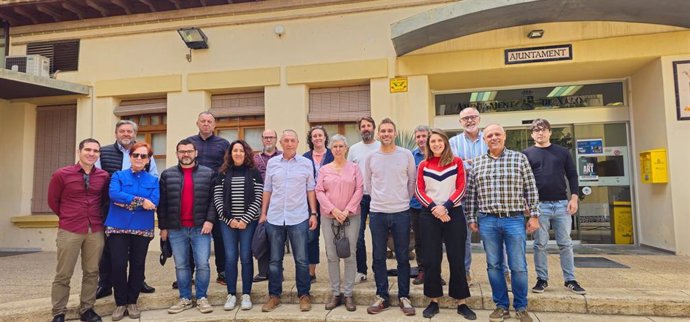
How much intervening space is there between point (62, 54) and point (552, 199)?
9537mm

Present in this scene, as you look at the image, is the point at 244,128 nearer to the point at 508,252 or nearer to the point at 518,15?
the point at 518,15

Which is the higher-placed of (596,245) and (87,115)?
(87,115)

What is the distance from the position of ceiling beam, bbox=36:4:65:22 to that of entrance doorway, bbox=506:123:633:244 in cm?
1005

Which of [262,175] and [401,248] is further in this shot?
[262,175]

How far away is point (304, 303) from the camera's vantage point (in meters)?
4.39

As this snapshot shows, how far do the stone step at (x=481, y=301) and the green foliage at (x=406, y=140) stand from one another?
7.79 feet

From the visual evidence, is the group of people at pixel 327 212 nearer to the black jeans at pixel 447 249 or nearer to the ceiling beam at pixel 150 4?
the black jeans at pixel 447 249

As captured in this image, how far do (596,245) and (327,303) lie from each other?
5.71 meters

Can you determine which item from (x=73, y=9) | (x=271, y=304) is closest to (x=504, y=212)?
(x=271, y=304)

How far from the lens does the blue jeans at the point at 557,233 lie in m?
4.40

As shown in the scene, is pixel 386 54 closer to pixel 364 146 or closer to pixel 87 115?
pixel 364 146

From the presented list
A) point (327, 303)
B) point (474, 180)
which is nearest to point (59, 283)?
point (327, 303)

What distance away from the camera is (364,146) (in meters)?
4.85

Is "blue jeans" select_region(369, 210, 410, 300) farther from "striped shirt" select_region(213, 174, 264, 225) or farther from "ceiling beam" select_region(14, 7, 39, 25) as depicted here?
"ceiling beam" select_region(14, 7, 39, 25)
